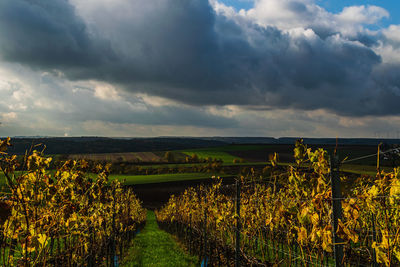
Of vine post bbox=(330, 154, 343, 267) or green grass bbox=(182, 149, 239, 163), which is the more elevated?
vine post bbox=(330, 154, 343, 267)

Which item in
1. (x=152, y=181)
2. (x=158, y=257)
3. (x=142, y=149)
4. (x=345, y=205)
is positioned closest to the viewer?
(x=345, y=205)

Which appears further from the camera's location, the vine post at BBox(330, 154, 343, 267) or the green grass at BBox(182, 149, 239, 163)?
the green grass at BBox(182, 149, 239, 163)

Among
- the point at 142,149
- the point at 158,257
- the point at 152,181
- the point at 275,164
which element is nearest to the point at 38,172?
the point at 275,164

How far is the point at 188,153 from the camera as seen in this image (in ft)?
254

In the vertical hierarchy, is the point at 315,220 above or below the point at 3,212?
below

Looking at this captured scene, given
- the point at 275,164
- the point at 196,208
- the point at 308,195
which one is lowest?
the point at 196,208

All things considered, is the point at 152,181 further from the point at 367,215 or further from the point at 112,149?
the point at 367,215

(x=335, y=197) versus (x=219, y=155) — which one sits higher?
(x=335, y=197)

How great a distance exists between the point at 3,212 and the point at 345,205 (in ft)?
11.1

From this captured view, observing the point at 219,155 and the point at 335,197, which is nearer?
the point at 335,197

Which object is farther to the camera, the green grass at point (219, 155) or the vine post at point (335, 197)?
the green grass at point (219, 155)

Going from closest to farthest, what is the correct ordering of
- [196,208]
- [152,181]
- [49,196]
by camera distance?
[49,196]
[196,208]
[152,181]

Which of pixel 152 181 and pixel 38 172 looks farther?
A: pixel 152 181

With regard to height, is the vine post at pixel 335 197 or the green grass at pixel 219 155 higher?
the vine post at pixel 335 197
